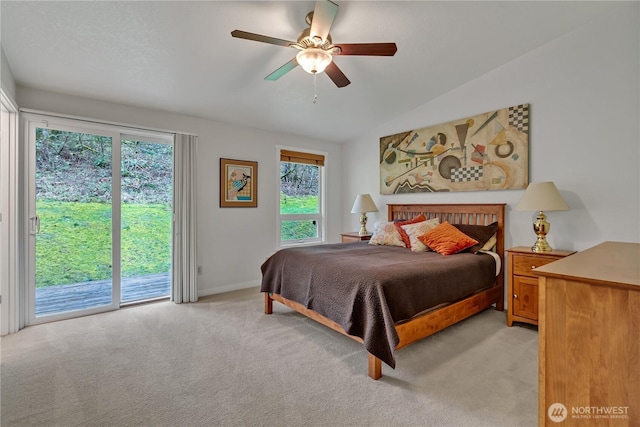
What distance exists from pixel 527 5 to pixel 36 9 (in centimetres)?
378

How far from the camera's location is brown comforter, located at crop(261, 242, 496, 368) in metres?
2.02

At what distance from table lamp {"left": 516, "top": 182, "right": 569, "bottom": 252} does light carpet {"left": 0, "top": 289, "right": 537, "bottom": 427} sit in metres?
0.89

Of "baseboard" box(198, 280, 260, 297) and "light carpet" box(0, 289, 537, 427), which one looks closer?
"light carpet" box(0, 289, 537, 427)

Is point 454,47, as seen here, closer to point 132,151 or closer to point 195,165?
point 195,165

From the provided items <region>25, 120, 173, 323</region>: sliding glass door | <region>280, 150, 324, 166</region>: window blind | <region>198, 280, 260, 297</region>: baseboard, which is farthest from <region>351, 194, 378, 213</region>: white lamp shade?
<region>25, 120, 173, 323</region>: sliding glass door

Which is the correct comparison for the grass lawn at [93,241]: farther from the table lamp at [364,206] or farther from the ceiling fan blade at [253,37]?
the table lamp at [364,206]

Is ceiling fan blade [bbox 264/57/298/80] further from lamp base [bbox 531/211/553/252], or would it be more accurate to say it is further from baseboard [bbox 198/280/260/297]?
baseboard [bbox 198/280/260/297]

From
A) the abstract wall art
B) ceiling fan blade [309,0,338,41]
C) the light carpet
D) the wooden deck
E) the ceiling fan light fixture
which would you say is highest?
ceiling fan blade [309,0,338,41]

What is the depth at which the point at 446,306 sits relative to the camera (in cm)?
259

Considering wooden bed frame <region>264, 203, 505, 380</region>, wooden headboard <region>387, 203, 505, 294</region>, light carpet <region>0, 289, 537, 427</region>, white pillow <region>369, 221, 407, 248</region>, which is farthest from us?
white pillow <region>369, 221, 407, 248</region>

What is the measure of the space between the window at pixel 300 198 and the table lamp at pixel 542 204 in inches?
123

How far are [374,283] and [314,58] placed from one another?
1657 mm

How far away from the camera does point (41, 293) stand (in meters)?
3.03

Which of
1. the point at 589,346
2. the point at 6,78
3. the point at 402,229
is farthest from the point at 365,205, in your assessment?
the point at 6,78
